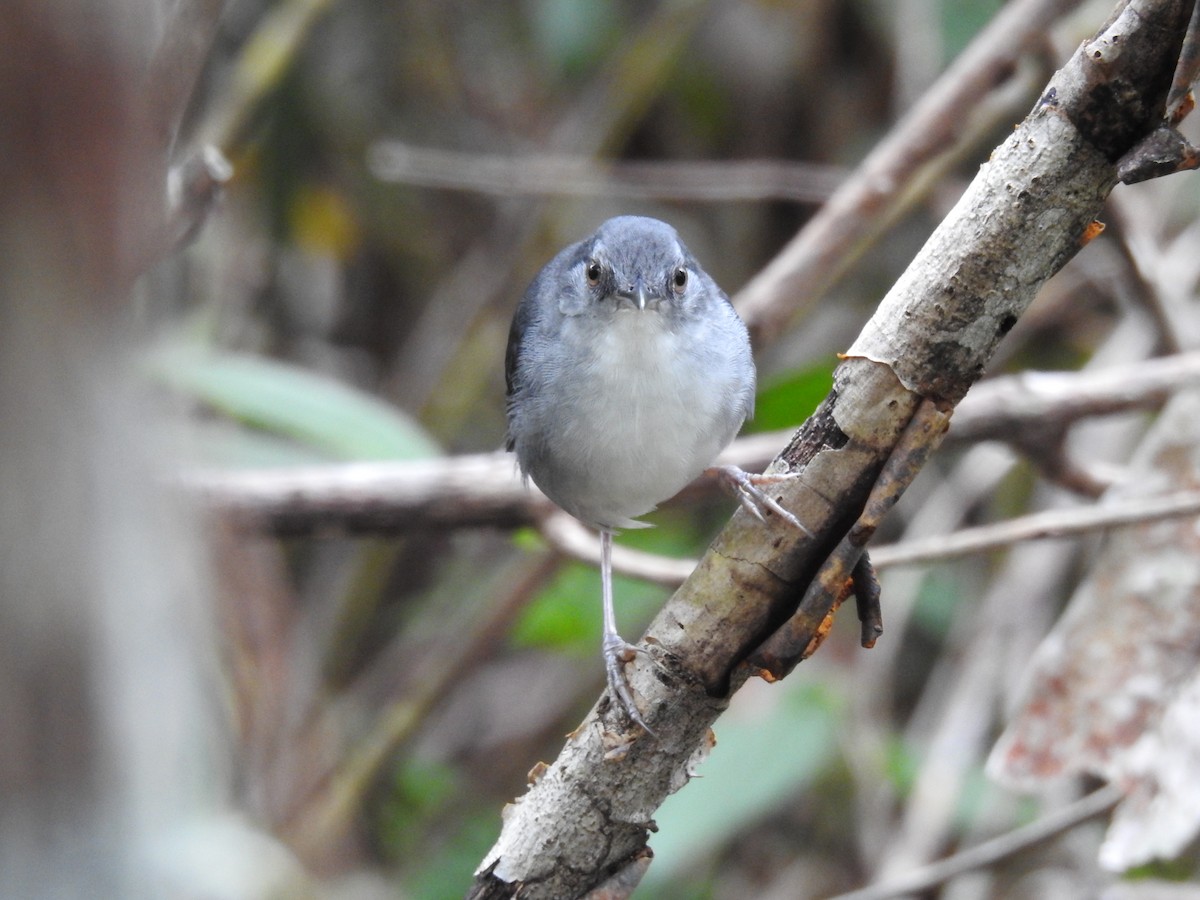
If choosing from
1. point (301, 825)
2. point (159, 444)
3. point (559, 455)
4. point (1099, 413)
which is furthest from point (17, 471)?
point (1099, 413)

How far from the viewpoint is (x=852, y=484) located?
1.68m

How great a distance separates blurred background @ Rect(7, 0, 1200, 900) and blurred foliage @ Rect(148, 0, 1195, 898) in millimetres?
17

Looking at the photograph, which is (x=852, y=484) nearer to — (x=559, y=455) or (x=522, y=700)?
(x=559, y=455)

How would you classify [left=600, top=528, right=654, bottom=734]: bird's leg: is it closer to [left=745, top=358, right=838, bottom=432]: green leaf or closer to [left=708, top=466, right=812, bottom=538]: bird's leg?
[left=708, top=466, right=812, bottom=538]: bird's leg

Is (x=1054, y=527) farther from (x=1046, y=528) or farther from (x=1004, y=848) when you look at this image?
(x=1004, y=848)

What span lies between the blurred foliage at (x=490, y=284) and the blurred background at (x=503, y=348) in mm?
17

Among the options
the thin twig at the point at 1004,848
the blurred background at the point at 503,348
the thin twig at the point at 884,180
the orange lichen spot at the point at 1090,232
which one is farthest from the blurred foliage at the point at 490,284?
the orange lichen spot at the point at 1090,232

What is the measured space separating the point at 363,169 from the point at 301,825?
390 cm

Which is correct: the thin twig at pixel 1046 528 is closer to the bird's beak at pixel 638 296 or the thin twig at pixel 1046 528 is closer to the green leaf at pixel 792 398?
the bird's beak at pixel 638 296

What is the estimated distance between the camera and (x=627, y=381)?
274cm

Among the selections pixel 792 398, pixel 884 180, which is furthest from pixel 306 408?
pixel 884 180

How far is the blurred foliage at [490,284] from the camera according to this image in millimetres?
4953

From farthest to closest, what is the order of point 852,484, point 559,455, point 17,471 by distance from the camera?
point 559,455
point 852,484
point 17,471

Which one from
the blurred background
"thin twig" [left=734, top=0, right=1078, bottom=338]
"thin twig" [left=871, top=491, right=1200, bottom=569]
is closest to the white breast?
"thin twig" [left=871, top=491, right=1200, bottom=569]
